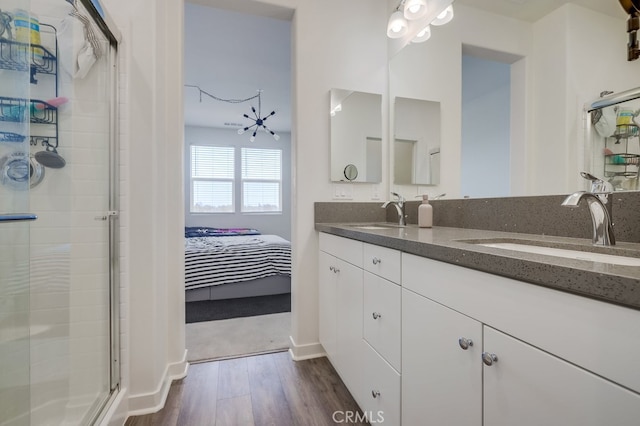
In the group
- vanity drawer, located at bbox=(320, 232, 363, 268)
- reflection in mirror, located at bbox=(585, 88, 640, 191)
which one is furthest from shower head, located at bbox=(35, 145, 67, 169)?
reflection in mirror, located at bbox=(585, 88, 640, 191)

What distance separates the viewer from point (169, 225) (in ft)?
5.76

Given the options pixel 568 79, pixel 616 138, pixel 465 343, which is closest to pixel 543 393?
pixel 465 343

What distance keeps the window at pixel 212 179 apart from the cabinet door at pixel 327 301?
439 centimetres

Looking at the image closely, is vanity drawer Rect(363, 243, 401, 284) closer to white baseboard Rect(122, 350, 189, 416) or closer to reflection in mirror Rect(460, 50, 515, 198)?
reflection in mirror Rect(460, 50, 515, 198)

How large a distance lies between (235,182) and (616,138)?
18.8 feet

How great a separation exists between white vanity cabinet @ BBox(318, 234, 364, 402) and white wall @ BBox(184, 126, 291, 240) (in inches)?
170

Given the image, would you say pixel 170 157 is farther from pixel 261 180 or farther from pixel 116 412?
pixel 261 180

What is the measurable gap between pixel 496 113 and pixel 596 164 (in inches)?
22.4

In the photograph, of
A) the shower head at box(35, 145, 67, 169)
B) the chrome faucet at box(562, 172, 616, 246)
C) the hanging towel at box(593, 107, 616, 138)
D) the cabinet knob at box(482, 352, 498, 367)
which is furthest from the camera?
the shower head at box(35, 145, 67, 169)

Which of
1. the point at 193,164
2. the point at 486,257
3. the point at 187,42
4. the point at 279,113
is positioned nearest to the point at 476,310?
the point at 486,257

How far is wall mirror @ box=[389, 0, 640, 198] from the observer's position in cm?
101

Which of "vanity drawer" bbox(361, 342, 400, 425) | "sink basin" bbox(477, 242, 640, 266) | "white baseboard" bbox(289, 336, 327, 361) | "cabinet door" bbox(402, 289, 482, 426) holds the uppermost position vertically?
"sink basin" bbox(477, 242, 640, 266)

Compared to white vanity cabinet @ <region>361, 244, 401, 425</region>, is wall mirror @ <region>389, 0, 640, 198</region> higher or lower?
higher

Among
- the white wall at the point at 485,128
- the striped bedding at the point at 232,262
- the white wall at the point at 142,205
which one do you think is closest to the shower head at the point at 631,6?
the white wall at the point at 485,128
